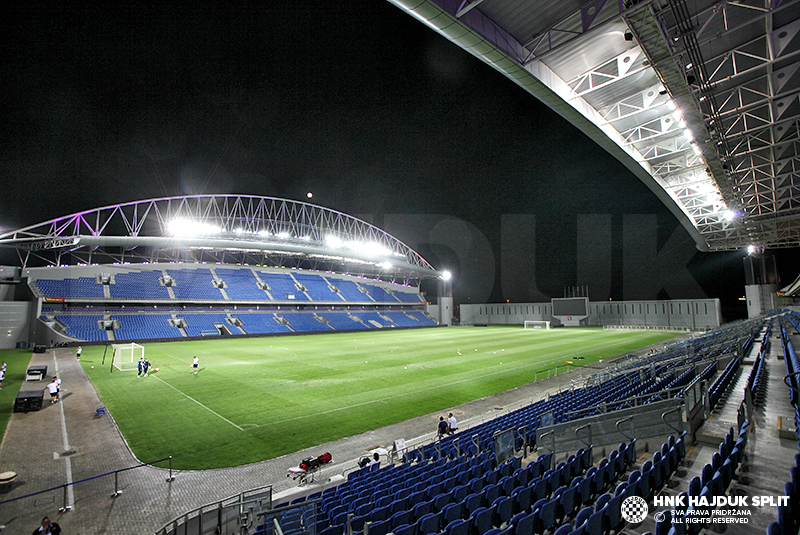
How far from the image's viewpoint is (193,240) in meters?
49.7

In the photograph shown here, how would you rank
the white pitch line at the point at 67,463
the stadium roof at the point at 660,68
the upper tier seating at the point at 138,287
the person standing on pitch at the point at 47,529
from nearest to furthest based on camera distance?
the person standing on pitch at the point at 47,529, the white pitch line at the point at 67,463, the stadium roof at the point at 660,68, the upper tier seating at the point at 138,287

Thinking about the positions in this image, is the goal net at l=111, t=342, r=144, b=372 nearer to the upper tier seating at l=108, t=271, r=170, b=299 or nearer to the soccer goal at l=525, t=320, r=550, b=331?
the upper tier seating at l=108, t=271, r=170, b=299

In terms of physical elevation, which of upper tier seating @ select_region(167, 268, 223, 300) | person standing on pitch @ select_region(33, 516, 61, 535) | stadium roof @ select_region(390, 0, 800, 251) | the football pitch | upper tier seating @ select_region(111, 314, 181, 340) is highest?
stadium roof @ select_region(390, 0, 800, 251)

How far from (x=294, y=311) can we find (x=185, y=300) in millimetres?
15912

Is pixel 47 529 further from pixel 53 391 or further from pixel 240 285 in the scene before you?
pixel 240 285

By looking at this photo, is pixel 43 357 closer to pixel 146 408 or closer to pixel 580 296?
pixel 146 408

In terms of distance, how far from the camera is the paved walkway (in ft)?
23.9

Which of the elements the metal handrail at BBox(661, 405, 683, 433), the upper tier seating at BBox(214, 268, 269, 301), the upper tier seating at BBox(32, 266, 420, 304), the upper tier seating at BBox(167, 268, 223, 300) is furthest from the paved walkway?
the upper tier seating at BBox(214, 268, 269, 301)

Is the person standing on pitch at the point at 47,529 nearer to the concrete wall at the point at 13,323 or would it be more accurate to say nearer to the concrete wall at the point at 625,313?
the concrete wall at the point at 13,323

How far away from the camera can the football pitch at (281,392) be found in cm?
1167

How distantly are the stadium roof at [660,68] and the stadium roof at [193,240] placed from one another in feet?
157

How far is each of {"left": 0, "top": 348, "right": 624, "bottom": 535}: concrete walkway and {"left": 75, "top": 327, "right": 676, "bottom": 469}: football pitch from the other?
0.67 meters

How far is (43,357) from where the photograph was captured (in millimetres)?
28391

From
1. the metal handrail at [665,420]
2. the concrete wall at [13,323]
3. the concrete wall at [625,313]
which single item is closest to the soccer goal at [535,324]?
the concrete wall at [625,313]
